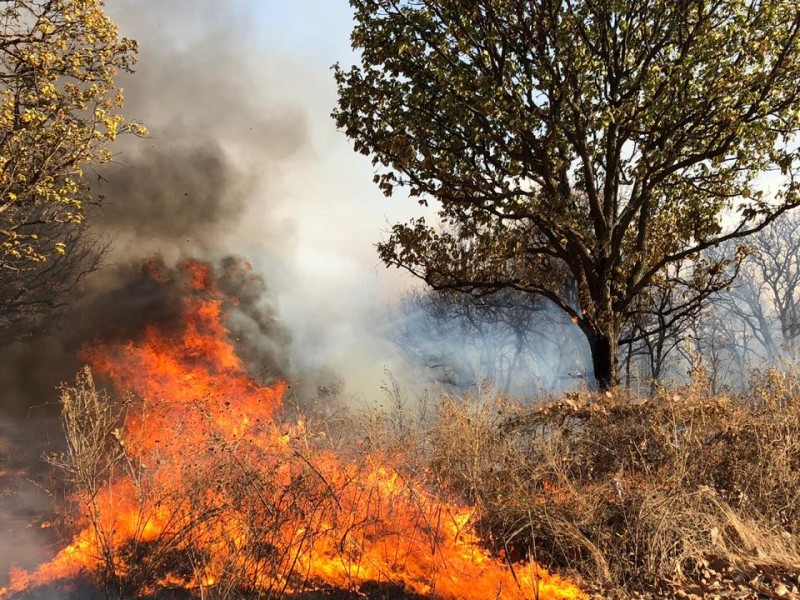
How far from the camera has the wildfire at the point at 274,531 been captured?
486 cm

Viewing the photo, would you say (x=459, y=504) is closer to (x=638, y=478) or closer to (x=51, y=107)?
(x=638, y=478)

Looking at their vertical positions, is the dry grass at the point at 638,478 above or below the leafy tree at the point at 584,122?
below

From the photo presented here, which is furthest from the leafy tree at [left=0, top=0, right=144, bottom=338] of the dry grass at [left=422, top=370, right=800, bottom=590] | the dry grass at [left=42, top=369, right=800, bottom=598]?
the dry grass at [left=422, top=370, right=800, bottom=590]

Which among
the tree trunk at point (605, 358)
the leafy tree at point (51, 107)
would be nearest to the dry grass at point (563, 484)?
the tree trunk at point (605, 358)

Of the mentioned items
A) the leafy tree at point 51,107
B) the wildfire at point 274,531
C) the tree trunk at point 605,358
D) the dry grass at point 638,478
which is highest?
the leafy tree at point 51,107

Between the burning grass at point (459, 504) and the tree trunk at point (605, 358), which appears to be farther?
the tree trunk at point (605, 358)

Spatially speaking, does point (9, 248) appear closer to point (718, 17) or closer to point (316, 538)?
point (316, 538)

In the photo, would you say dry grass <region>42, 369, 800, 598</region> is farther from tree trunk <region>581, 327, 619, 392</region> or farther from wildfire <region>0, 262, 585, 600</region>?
tree trunk <region>581, 327, 619, 392</region>

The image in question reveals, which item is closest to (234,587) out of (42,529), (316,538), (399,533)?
(316,538)

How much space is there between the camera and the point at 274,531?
4.96 meters

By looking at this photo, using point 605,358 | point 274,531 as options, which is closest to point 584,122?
point 605,358

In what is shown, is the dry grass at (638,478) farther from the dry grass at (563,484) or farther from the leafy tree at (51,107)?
A: the leafy tree at (51,107)

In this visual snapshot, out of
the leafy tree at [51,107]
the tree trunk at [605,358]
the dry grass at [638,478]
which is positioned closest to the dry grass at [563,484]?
the dry grass at [638,478]

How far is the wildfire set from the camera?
15.9ft
